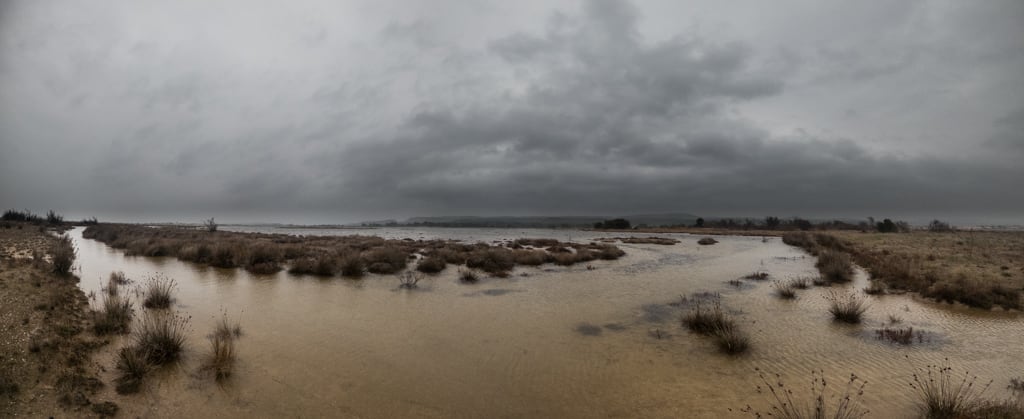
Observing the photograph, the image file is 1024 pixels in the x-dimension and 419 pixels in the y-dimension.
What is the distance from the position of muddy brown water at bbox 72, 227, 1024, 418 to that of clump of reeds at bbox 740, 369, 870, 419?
0.59 feet

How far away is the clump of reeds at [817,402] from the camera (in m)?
4.96

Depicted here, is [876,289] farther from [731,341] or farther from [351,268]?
[351,268]

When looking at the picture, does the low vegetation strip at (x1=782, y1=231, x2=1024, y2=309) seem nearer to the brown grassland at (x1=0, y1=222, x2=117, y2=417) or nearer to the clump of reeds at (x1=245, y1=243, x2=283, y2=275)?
the brown grassland at (x1=0, y1=222, x2=117, y2=417)

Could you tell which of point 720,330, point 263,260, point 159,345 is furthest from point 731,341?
A: point 263,260

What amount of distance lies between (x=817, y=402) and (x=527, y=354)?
475 centimetres

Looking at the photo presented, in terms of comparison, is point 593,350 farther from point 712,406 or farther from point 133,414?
point 133,414

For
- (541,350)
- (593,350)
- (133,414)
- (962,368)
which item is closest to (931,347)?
(962,368)

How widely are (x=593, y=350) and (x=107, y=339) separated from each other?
9.76 m

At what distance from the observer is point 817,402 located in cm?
561

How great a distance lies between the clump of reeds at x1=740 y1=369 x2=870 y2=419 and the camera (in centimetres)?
496

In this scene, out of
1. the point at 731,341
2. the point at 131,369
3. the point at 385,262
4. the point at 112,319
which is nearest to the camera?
the point at 131,369

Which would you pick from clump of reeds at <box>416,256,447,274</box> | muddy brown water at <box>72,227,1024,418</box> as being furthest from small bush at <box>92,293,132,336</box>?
clump of reeds at <box>416,256,447,274</box>

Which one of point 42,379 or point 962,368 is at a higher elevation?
point 42,379

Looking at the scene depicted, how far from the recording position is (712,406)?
5695 millimetres
